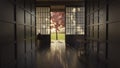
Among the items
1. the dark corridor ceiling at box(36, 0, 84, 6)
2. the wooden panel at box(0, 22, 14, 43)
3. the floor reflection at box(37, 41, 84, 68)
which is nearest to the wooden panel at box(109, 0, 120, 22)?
the wooden panel at box(0, 22, 14, 43)

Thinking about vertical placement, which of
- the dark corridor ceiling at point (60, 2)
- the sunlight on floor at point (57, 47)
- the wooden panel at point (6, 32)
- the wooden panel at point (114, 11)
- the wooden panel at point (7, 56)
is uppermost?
the dark corridor ceiling at point (60, 2)

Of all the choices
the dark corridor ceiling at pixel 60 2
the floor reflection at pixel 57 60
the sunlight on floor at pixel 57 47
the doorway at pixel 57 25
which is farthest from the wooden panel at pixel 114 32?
the doorway at pixel 57 25

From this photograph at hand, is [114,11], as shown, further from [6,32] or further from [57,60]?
[57,60]

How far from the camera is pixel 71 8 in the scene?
43.0 ft

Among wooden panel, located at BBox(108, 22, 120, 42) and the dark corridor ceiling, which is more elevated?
the dark corridor ceiling

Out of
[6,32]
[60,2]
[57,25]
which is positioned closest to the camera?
[6,32]

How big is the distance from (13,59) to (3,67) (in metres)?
0.45

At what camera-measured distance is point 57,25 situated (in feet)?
67.4

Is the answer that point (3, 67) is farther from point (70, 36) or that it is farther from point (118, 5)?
point (70, 36)

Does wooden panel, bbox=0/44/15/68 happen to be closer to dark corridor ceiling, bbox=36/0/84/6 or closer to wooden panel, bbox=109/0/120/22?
wooden panel, bbox=109/0/120/22

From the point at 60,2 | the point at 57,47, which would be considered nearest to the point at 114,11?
the point at 57,47

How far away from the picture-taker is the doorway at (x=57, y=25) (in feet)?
66.5

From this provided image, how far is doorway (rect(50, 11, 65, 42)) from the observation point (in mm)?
20281

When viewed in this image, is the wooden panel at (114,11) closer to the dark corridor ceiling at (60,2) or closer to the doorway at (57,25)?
the dark corridor ceiling at (60,2)
